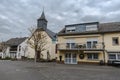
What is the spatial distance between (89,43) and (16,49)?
3137 centimetres

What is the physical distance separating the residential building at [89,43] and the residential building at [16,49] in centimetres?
2016

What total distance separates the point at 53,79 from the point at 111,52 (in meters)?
19.9

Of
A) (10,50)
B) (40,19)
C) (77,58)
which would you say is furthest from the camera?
(10,50)

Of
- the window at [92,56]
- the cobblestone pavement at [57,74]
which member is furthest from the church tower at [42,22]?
the cobblestone pavement at [57,74]

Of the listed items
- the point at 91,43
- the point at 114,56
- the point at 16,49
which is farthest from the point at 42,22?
the point at 114,56

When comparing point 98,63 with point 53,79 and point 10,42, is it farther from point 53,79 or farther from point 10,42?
point 10,42

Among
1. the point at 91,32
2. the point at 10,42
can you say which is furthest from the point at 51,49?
the point at 10,42

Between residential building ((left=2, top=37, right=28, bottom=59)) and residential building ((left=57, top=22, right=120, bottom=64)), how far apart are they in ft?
66.1

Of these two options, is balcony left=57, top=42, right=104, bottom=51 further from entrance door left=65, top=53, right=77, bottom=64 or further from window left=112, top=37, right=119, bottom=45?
window left=112, top=37, right=119, bottom=45

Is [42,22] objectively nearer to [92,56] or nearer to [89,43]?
[89,43]

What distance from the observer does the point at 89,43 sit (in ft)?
105

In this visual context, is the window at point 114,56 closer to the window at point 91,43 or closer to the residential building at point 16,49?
the window at point 91,43

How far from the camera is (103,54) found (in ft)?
99.3

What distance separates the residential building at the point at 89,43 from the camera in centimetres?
3014
